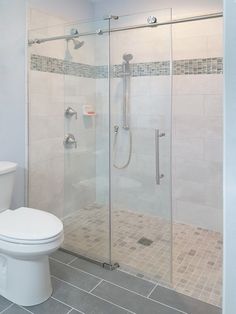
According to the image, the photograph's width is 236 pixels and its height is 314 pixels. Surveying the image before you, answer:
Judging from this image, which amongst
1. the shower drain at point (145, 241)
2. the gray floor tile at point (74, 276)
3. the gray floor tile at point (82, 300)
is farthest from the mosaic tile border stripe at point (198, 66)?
the gray floor tile at point (82, 300)

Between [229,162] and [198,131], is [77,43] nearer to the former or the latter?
[198,131]

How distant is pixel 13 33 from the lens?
238 cm

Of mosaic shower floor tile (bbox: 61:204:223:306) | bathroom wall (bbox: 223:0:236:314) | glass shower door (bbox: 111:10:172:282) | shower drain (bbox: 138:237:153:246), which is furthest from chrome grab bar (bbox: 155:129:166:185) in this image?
bathroom wall (bbox: 223:0:236:314)

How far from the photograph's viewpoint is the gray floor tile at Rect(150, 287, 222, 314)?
5.67 ft

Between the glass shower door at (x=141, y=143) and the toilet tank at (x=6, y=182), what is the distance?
3.04 feet

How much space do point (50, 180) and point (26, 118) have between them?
64 centimetres

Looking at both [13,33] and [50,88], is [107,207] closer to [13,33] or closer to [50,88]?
[50,88]

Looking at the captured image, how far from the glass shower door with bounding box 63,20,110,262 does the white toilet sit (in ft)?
2.36

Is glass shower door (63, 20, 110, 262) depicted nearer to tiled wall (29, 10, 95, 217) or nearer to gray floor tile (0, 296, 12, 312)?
tiled wall (29, 10, 95, 217)

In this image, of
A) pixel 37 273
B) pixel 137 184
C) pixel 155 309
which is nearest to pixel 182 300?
pixel 155 309

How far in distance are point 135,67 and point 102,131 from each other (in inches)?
29.3

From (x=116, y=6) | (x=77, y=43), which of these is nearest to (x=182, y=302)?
(x=77, y=43)

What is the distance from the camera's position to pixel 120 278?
2055 mm

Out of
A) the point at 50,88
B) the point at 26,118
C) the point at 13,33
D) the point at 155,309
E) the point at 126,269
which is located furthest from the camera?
the point at 50,88
